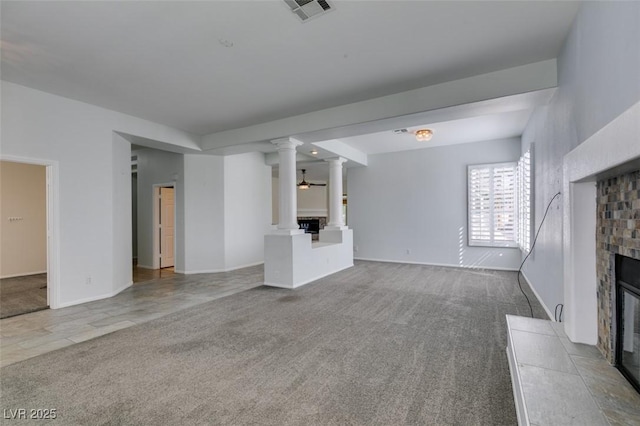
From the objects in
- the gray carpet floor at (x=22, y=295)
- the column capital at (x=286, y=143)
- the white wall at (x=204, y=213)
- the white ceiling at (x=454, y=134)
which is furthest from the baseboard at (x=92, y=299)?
the white ceiling at (x=454, y=134)

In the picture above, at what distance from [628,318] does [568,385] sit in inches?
21.4

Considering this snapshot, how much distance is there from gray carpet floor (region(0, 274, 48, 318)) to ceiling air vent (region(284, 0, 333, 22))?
195 inches

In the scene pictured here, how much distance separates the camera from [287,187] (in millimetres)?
5348

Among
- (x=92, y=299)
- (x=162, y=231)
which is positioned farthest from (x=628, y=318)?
(x=162, y=231)

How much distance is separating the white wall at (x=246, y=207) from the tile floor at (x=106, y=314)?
1296 millimetres

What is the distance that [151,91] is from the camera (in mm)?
3896

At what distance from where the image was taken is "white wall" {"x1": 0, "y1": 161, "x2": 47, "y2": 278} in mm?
5992

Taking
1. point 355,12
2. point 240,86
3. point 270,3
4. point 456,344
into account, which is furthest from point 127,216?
point 456,344

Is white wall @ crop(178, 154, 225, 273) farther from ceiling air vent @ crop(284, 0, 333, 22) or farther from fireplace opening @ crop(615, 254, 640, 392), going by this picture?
fireplace opening @ crop(615, 254, 640, 392)

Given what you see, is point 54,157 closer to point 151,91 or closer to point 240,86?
point 151,91

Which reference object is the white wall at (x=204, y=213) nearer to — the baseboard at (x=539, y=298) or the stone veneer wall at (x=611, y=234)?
the baseboard at (x=539, y=298)

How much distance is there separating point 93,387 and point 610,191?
380 cm

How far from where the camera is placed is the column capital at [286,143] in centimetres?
525

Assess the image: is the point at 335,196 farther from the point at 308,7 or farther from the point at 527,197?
the point at 308,7
